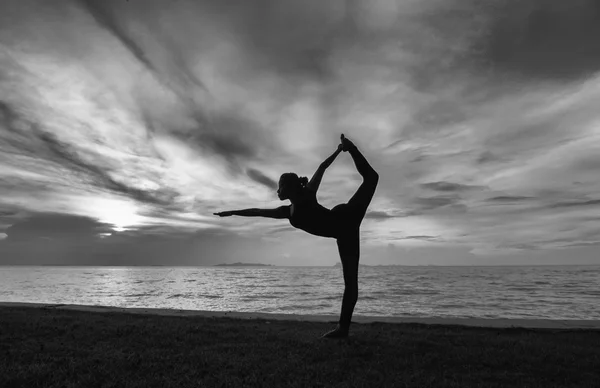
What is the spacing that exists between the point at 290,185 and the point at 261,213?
766mm

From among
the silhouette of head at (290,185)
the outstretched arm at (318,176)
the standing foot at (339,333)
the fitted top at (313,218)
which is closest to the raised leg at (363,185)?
the fitted top at (313,218)

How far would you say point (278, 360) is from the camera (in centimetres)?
530

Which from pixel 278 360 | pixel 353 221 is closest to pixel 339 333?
pixel 278 360

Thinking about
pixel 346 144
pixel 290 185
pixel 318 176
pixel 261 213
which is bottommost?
pixel 261 213

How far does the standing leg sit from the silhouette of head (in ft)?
4.49

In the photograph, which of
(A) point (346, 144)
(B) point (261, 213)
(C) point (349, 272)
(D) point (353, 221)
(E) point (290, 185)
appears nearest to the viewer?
(E) point (290, 185)

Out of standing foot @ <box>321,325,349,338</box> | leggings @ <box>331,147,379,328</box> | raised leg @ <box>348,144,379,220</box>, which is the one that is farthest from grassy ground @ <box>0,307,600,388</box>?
raised leg @ <box>348,144,379,220</box>

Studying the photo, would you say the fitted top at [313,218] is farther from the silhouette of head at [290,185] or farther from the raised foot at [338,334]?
the raised foot at [338,334]

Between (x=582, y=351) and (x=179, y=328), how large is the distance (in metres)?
7.85

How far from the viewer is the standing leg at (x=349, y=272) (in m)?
6.92

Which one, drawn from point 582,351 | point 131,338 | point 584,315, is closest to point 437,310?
point 584,315

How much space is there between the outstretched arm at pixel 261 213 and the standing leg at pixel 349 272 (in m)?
1.23

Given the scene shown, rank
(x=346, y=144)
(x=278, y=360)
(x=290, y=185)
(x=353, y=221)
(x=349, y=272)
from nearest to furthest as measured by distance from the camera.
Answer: (x=278, y=360) < (x=290, y=185) < (x=346, y=144) < (x=353, y=221) < (x=349, y=272)

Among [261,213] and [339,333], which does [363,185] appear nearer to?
[261,213]
